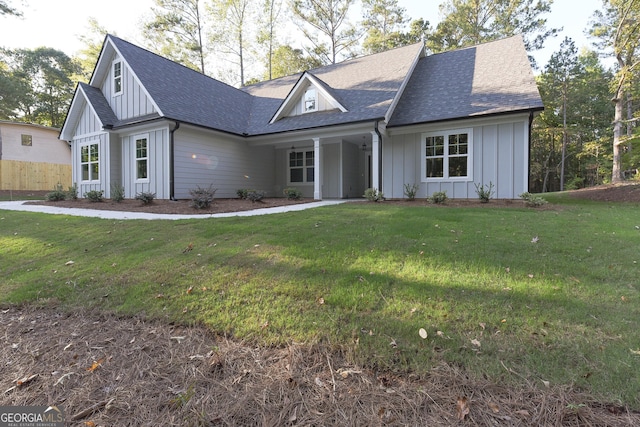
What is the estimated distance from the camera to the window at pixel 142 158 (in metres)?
11.8

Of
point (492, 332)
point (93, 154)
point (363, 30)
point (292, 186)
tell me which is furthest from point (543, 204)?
point (363, 30)

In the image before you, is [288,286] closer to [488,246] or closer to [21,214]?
[488,246]

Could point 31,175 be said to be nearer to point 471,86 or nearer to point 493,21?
point 471,86

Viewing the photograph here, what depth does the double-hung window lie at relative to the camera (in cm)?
1181

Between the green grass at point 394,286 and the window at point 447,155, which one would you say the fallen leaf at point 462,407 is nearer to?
the green grass at point 394,286

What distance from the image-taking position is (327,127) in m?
11.4

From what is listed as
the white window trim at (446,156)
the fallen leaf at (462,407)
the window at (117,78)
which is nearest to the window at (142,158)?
the window at (117,78)

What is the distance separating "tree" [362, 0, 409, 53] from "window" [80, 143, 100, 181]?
2118cm

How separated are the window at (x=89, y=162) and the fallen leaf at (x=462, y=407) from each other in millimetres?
15153

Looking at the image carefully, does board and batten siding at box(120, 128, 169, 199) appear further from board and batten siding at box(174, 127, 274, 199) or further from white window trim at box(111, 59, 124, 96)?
white window trim at box(111, 59, 124, 96)

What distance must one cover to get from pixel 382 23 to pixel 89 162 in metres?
23.2

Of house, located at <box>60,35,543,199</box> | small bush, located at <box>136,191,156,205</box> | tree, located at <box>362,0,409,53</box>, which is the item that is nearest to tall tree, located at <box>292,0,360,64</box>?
tree, located at <box>362,0,409,53</box>

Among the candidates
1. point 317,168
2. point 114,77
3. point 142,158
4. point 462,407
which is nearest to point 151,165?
point 142,158

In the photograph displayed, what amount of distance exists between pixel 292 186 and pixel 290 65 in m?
16.2
